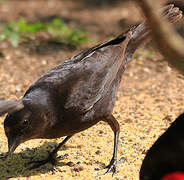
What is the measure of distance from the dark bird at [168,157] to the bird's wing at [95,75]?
151cm

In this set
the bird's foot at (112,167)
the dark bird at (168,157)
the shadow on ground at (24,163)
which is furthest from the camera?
the bird's foot at (112,167)

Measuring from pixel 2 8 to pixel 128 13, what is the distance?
383 centimetres

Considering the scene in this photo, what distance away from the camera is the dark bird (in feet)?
10.9

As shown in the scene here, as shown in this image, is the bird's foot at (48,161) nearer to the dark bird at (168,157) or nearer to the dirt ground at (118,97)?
the dirt ground at (118,97)

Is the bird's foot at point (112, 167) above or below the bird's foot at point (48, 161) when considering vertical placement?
below

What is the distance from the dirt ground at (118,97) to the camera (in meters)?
5.03

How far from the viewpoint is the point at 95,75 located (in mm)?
5117

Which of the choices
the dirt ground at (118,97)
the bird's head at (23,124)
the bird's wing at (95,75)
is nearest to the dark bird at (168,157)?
the dirt ground at (118,97)

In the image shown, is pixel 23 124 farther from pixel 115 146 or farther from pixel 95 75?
pixel 115 146

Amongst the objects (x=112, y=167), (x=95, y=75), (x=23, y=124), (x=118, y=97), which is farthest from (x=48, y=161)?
(x=118, y=97)

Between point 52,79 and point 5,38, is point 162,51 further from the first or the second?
point 5,38

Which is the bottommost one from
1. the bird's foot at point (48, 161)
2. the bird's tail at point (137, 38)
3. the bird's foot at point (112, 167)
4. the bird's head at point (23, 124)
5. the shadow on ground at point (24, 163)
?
the bird's foot at point (112, 167)

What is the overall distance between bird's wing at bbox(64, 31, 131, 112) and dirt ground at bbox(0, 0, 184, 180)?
80 centimetres

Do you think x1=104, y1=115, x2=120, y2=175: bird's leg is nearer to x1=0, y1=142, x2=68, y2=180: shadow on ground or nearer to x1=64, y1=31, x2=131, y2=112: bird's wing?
x1=64, y1=31, x2=131, y2=112: bird's wing
